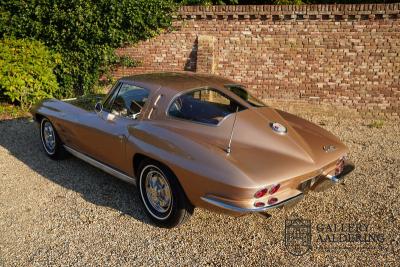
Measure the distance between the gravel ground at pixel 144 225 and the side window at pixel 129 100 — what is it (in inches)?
39.3

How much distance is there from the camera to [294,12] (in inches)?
296

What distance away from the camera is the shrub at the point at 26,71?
25.9ft

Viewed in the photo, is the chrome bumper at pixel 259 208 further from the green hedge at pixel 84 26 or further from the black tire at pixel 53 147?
the green hedge at pixel 84 26

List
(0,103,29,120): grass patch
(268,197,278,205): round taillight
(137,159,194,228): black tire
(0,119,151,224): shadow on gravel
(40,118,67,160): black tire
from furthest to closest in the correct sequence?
(0,103,29,120): grass patch, (40,118,67,160): black tire, (0,119,151,224): shadow on gravel, (137,159,194,228): black tire, (268,197,278,205): round taillight

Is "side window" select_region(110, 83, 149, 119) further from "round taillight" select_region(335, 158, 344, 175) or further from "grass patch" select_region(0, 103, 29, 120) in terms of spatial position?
"grass patch" select_region(0, 103, 29, 120)

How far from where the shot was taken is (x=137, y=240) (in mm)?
3541

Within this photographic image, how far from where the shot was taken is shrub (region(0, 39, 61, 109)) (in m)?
7.90

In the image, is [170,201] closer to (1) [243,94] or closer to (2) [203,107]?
(2) [203,107]

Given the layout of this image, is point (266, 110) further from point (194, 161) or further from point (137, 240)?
point (137, 240)

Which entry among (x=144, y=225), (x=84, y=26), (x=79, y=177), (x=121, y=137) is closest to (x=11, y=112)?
(x=84, y=26)

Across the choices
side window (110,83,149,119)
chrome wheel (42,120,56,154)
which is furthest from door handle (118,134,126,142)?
chrome wheel (42,120,56,154)

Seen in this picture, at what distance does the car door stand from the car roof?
123 mm

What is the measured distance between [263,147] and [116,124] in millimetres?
1662

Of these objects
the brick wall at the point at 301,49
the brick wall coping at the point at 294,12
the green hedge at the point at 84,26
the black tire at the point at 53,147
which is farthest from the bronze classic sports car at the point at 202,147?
the green hedge at the point at 84,26
